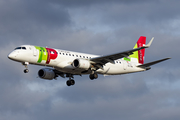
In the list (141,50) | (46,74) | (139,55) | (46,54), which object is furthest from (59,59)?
(141,50)

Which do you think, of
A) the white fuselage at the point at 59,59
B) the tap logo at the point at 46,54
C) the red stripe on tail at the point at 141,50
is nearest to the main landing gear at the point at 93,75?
the white fuselage at the point at 59,59

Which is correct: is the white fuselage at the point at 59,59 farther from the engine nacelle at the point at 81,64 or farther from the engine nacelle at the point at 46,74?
the engine nacelle at the point at 46,74

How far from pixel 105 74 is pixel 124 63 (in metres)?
3.91

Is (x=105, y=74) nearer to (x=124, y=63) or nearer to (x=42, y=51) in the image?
(x=124, y=63)

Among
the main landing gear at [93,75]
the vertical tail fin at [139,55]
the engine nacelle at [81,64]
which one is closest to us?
the engine nacelle at [81,64]

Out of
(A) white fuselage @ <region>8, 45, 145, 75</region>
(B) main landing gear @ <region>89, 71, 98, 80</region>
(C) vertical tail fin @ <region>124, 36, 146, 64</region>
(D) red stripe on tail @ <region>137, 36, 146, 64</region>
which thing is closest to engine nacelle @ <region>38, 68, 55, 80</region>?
(A) white fuselage @ <region>8, 45, 145, 75</region>

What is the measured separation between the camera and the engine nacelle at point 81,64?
54.2 metres

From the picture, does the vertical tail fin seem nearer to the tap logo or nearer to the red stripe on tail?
the red stripe on tail

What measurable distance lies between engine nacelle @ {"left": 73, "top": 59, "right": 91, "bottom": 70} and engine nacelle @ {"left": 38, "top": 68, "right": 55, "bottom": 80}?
21.6 ft

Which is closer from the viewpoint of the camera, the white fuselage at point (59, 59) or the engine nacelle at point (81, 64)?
the white fuselage at point (59, 59)

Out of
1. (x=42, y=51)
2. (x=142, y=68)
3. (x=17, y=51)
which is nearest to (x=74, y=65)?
(x=42, y=51)

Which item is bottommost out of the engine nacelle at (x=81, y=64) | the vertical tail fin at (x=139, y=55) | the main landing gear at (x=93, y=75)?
the main landing gear at (x=93, y=75)

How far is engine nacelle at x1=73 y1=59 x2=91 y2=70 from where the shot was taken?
54.2 meters

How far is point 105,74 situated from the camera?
59969 millimetres
